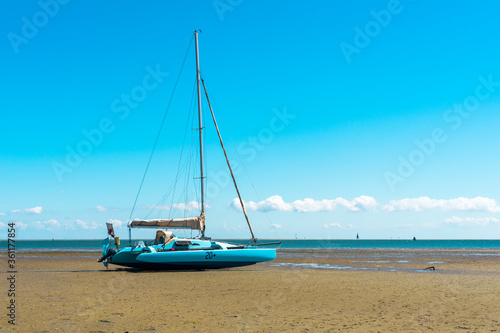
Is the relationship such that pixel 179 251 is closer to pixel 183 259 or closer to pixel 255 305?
pixel 183 259

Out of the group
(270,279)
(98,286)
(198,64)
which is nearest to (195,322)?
(98,286)

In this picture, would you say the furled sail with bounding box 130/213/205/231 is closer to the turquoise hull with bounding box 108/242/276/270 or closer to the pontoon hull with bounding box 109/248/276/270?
the turquoise hull with bounding box 108/242/276/270

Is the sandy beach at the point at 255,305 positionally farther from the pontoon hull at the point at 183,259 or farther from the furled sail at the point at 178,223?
the furled sail at the point at 178,223

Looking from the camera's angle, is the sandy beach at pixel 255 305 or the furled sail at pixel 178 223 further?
the furled sail at pixel 178 223

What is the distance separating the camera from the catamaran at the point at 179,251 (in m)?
27.3

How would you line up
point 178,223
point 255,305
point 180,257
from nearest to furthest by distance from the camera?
1. point 255,305
2. point 180,257
3. point 178,223

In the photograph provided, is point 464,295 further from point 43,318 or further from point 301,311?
point 43,318

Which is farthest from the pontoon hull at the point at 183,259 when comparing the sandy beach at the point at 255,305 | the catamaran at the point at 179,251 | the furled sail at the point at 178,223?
the sandy beach at the point at 255,305

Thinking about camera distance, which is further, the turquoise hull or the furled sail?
the furled sail

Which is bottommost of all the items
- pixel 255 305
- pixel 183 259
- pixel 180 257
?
pixel 255 305

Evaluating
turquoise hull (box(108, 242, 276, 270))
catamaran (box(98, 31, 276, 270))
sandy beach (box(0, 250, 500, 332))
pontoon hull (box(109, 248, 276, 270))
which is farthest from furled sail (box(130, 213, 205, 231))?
sandy beach (box(0, 250, 500, 332))

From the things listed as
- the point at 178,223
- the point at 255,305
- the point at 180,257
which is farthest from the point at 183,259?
the point at 255,305

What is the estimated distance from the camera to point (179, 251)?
27.5m

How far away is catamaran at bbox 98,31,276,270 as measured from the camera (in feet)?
89.7
